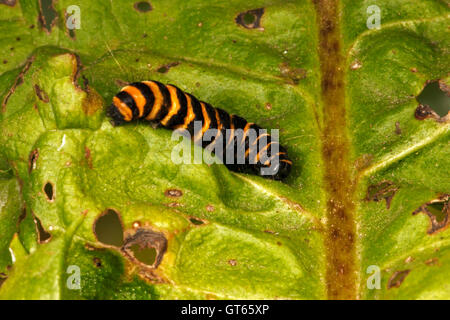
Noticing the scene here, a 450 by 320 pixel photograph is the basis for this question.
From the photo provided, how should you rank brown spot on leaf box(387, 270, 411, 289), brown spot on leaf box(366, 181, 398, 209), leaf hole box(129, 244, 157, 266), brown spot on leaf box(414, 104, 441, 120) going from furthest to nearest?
brown spot on leaf box(414, 104, 441, 120) → brown spot on leaf box(366, 181, 398, 209) → leaf hole box(129, 244, 157, 266) → brown spot on leaf box(387, 270, 411, 289)

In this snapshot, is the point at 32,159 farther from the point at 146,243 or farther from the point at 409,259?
the point at 409,259

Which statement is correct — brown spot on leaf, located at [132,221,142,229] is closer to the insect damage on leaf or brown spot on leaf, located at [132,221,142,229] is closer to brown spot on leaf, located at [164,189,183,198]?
brown spot on leaf, located at [164,189,183,198]

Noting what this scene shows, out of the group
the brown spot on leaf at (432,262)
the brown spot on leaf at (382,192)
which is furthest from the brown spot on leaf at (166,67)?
the brown spot on leaf at (432,262)

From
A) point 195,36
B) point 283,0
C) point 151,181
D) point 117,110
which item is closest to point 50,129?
point 117,110

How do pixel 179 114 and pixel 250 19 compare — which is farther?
pixel 250 19

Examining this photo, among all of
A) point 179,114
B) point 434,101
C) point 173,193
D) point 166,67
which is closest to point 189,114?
point 179,114

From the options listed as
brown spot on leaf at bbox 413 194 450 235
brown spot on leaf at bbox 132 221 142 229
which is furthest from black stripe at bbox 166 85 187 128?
brown spot on leaf at bbox 413 194 450 235
